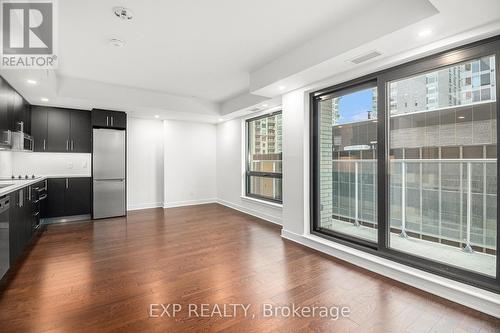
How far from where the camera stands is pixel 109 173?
5.20 meters

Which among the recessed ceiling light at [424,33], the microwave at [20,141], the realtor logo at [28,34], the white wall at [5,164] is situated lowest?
the white wall at [5,164]

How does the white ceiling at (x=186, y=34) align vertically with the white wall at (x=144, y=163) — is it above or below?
above

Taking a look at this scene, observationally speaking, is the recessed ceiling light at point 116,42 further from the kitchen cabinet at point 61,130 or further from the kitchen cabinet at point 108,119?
the kitchen cabinet at point 61,130

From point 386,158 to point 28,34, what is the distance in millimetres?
4217

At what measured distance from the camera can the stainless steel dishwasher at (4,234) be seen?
230cm

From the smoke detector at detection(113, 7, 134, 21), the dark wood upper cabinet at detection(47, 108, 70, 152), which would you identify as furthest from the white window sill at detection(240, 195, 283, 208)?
the dark wood upper cabinet at detection(47, 108, 70, 152)

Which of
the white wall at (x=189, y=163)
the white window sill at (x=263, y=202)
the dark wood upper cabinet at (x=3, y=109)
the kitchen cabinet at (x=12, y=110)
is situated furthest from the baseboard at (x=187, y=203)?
the dark wood upper cabinet at (x=3, y=109)

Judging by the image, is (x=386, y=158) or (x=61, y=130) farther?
(x=61, y=130)

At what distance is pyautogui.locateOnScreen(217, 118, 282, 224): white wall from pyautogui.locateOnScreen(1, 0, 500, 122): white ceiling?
180 centimetres

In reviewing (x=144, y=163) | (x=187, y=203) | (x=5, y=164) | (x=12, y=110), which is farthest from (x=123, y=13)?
(x=187, y=203)

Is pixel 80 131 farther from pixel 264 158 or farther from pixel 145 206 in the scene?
pixel 264 158

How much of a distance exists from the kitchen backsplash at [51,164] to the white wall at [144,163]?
0.97m

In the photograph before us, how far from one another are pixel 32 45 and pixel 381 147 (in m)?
4.30

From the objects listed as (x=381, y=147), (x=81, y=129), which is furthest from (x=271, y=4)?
(x=81, y=129)
